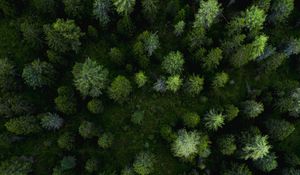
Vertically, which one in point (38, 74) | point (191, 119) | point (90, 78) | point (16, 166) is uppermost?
point (38, 74)

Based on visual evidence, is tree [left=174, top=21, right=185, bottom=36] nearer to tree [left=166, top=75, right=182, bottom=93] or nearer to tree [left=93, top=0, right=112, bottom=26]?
tree [left=166, top=75, right=182, bottom=93]

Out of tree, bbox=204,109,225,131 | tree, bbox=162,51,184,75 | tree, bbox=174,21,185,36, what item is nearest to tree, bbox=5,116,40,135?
tree, bbox=162,51,184,75

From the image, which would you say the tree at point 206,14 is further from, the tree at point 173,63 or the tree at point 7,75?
the tree at point 7,75

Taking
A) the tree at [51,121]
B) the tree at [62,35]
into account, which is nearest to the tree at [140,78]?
the tree at [62,35]

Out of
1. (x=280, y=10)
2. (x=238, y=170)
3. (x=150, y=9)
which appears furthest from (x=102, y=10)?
Result: (x=238, y=170)

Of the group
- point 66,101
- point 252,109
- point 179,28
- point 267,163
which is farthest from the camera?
point 179,28

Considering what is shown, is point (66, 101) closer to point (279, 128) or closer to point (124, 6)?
point (124, 6)

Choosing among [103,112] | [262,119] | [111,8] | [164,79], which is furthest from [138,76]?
[262,119]
